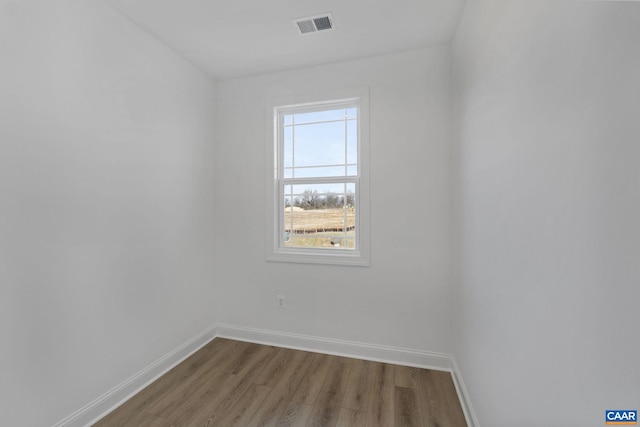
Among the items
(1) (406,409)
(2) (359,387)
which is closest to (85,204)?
(2) (359,387)

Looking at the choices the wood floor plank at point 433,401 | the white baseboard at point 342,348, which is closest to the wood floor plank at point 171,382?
the white baseboard at point 342,348

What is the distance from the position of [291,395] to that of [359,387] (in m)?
0.52

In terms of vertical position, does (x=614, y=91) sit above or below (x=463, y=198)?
above

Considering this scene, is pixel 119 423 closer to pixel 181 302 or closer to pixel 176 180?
pixel 181 302

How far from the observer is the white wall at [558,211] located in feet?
1.98

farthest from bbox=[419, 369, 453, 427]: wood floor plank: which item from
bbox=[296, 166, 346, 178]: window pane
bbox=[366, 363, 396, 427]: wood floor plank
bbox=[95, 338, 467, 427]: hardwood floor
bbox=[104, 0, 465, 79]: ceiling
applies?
bbox=[104, 0, 465, 79]: ceiling

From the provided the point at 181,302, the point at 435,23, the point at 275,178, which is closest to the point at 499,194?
the point at 435,23

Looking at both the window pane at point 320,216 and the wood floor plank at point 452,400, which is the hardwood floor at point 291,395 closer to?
the wood floor plank at point 452,400

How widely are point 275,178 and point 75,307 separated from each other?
1.80 m

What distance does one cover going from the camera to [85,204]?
5.63 ft

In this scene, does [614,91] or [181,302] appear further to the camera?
[181,302]

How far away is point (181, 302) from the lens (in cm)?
249

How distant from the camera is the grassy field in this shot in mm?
2660

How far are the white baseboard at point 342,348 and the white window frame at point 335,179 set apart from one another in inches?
29.4
